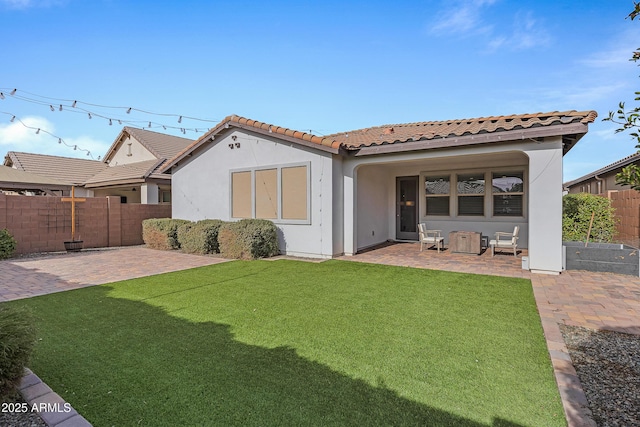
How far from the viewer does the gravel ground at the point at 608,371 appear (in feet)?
8.46

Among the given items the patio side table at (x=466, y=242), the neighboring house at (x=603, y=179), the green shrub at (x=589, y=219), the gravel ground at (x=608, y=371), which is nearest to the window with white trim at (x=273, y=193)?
the patio side table at (x=466, y=242)

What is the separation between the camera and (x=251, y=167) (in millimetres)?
11578

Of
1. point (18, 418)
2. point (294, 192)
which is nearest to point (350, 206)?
point (294, 192)

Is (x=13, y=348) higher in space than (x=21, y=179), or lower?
lower

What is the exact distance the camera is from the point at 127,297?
5891 millimetres

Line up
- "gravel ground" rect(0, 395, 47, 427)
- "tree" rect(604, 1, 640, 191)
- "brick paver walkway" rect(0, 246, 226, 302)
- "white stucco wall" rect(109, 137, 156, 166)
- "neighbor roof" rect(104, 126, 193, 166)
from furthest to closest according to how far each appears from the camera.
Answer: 1. "white stucco wall" rect(109, 137, 156, 166)
2. "neighbor roof" rect(104, 126, 193, 166)
3. "brick paver walkway" rect(0, 246, 226, 302)
4. "gravel ground" rect(0, 395, 47, 427)
5. "tree" rect(604, 1, 640, 191)

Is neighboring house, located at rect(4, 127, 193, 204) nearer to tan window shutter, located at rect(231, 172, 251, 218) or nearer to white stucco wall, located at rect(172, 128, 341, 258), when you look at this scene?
white stucco wall, located at rect(172, 128, 341, 258)

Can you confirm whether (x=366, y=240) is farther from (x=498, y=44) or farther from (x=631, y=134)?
(x=631, y=134)

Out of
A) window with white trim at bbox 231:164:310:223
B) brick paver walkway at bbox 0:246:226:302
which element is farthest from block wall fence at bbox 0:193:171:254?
window with white trim at bbox 231:164:310:223

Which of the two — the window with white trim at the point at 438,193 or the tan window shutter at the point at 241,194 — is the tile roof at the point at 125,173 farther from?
the window with white trim at the point at 438,193

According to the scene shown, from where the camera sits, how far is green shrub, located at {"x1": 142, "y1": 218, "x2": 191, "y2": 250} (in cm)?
1246

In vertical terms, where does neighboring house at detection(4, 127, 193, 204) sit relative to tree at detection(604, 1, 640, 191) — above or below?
above

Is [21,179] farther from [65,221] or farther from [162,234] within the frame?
[162,234]

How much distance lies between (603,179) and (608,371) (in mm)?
20840
